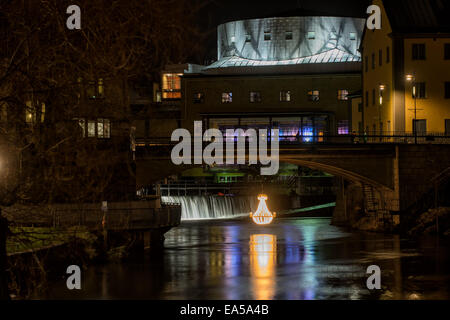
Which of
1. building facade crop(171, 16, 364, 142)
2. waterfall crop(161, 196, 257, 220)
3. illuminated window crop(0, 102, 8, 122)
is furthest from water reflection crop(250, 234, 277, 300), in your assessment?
building facade crop(171, 16, 364, 142)

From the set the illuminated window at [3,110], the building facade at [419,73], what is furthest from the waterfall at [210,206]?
the illuminated window at [3,110]

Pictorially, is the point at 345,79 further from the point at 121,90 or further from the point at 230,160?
the point at 121,90

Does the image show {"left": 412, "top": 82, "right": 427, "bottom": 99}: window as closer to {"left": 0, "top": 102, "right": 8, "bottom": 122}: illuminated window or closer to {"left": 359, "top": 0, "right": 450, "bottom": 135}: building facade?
{"left": 359, "top": 0, "right": 450, "bottom": 135}: building facade

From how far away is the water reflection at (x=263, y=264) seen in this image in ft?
109

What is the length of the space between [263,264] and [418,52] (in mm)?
28852

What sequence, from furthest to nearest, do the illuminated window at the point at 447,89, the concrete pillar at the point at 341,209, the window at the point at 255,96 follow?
the window at the point at 255,96, the concrete pillar at the point at 341,209, the illuminated window at the point at 447,89

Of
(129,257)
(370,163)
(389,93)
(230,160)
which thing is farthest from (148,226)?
(389,93)

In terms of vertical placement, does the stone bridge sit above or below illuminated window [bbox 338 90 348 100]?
below

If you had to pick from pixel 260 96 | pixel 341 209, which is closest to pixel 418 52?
pixel 341 209

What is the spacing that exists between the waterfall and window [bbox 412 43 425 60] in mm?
28077

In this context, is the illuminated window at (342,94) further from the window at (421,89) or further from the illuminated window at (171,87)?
the illuminated window at (171,87)

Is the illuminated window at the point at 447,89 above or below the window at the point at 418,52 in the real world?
below

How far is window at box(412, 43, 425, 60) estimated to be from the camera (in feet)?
205

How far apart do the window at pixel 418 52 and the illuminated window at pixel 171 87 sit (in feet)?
180
